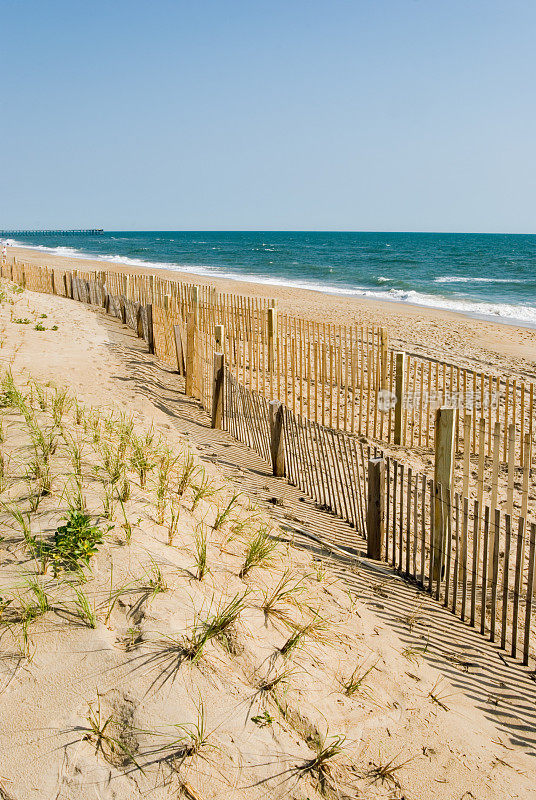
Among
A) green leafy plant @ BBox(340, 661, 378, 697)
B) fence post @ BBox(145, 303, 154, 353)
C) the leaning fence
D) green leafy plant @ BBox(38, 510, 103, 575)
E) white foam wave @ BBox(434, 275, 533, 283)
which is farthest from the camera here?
white foam wave @ BBox(434, 275, 533, 283)

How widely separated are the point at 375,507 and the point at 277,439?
6.08ft

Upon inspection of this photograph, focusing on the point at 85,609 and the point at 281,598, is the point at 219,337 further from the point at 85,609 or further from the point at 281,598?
the point at 85,609

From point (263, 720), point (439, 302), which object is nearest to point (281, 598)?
point (263, 720)

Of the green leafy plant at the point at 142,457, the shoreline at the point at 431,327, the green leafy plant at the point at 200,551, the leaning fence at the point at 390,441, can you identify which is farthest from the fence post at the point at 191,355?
the green leafy plant at the point at 200,551

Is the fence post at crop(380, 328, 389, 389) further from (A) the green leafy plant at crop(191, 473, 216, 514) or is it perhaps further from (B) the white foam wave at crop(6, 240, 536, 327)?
(B) the white foam wave at crop(6, 240, 536, 327)

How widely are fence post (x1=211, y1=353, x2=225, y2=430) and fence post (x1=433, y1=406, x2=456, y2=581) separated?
11.8 feet

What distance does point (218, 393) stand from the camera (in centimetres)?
792

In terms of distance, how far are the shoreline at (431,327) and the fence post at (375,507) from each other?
5823 millimetres

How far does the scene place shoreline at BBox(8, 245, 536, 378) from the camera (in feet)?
44.4

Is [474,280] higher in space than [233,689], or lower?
higher

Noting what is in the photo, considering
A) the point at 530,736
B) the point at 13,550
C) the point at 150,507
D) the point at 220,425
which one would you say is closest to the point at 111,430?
the point at 150,507

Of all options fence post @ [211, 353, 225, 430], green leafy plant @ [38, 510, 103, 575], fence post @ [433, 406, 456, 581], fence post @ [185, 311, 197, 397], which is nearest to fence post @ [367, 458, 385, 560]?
fence post @ [433, 406, 456, 581]

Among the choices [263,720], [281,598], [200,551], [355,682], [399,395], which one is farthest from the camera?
[399,395]

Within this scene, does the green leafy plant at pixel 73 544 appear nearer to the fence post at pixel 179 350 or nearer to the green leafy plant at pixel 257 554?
the green leafy plant at pixel 257 554
